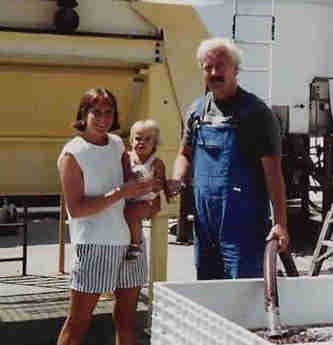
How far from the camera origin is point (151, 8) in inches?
180

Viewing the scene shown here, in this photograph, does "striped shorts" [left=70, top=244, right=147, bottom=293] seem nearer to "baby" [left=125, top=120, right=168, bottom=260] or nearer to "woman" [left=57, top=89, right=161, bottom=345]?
"woman" [left=57, top=89, right=161, bottom=345]

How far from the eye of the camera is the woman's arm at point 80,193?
11.2 ft

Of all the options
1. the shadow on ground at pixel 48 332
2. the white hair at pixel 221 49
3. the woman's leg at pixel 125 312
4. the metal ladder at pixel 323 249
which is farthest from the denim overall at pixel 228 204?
the metal ladder at pixel 323 249

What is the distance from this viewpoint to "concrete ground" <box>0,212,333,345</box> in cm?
503

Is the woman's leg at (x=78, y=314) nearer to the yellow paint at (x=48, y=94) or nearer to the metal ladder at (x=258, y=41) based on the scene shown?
the yellow paint at (x=48, y=94)

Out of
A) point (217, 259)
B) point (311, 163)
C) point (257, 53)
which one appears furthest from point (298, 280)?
point (311, 163)

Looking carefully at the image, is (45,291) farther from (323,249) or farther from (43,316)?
(323,249)

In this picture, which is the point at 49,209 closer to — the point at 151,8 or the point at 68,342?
the point at 151,8

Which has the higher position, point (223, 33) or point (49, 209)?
point (223, 33)

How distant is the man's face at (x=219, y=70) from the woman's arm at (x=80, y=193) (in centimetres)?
60

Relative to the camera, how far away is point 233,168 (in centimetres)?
318

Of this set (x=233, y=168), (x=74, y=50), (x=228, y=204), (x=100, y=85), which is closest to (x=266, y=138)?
(x=233, y=168)

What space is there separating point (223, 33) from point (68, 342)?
608cm

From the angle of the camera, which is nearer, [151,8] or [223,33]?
[151,8]
